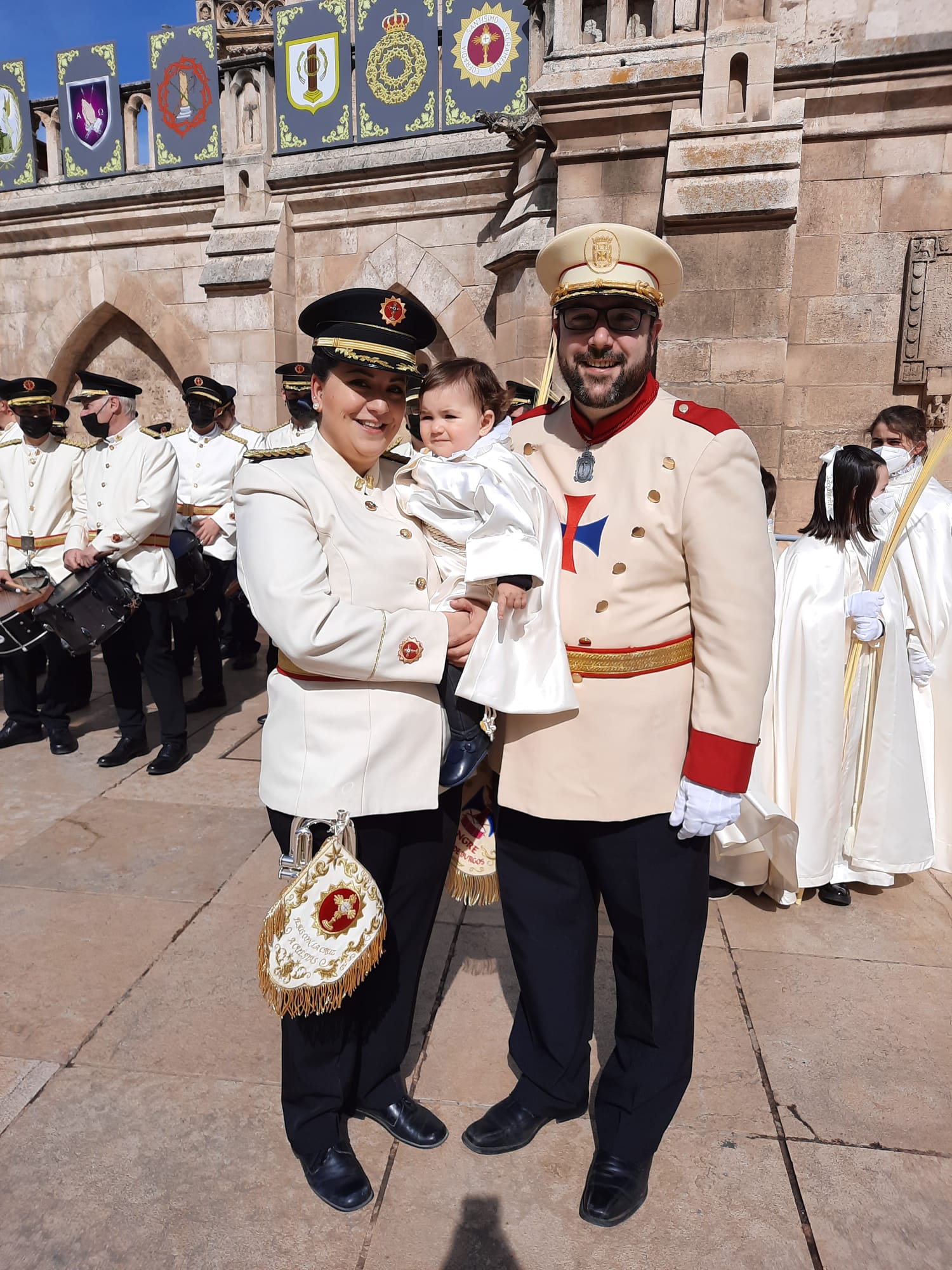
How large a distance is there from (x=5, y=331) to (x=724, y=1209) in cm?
1317

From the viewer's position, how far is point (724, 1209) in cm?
205

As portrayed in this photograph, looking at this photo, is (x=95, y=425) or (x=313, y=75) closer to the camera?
(x=95, y=425)

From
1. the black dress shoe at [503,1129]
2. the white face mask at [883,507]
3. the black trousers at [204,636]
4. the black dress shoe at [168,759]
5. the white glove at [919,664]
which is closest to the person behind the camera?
the black dress shoe at [503,1129]

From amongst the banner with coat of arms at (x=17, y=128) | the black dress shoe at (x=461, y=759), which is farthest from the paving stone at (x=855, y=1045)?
the banner with coat of arms at (x=17, y=128)

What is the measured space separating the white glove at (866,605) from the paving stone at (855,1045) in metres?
1.38

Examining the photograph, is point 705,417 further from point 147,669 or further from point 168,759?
point 147,669

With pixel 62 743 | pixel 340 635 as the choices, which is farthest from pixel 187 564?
pixel 340 635

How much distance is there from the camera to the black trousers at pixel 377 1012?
6.68 feet

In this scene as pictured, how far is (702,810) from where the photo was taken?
1910 millimetres

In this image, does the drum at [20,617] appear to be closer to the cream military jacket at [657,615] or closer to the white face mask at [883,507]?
the cream military jacket at [657,615]

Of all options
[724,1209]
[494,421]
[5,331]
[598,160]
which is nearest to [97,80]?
[5,331]

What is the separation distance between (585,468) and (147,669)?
3.99 m

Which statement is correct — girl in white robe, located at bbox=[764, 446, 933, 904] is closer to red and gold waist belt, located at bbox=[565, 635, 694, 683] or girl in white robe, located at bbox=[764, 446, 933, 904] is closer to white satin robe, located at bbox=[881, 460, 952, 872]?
white satin robe, located at bbox=[881, 460, 952, 872]

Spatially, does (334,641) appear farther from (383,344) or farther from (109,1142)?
(109,1142)
